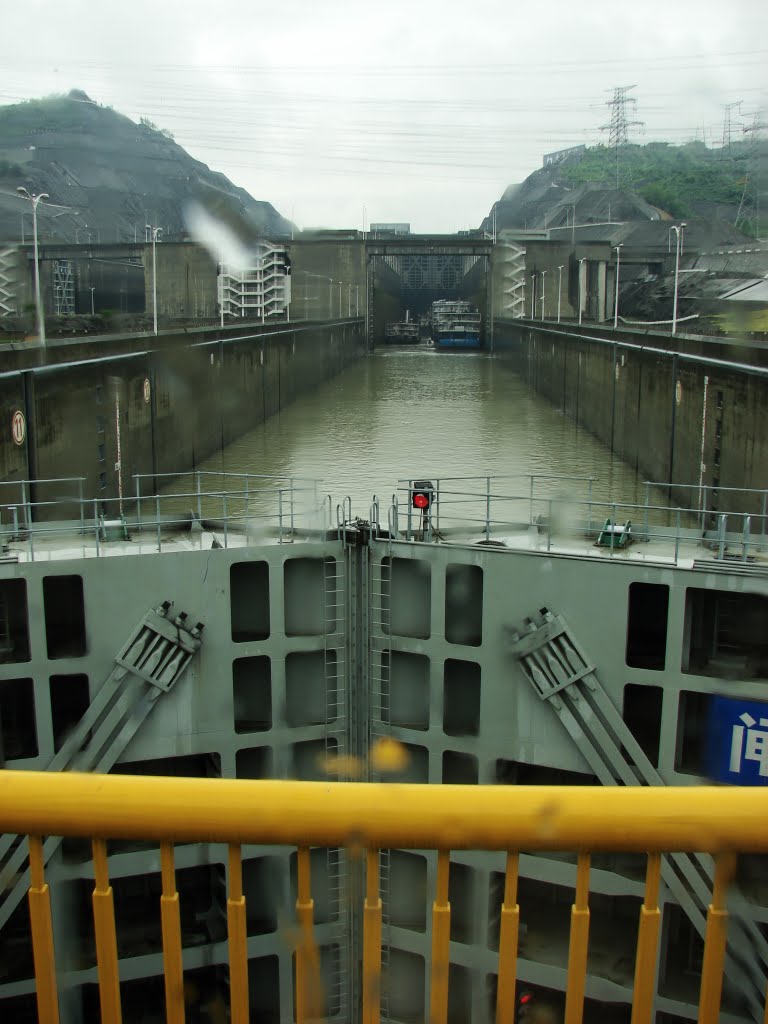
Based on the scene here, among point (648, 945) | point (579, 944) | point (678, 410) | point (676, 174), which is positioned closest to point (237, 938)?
point (579, 944)

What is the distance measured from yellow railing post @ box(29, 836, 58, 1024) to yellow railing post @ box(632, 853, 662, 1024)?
86 centimetres

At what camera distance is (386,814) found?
1.38m

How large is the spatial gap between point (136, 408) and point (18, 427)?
4222 millimetres

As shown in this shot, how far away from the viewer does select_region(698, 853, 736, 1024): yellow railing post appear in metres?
A: 1.40

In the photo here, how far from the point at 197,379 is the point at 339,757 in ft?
36.8

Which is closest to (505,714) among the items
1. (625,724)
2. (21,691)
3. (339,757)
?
(625,724)

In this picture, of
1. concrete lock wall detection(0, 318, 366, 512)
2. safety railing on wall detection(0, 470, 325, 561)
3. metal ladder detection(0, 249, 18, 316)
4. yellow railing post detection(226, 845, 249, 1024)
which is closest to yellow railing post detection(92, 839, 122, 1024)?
yellow railing post detection(226, 845, 249, 1024)

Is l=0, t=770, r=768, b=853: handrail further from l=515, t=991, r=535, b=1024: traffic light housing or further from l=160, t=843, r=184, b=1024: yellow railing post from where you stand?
l=515, t=991, r=535, b=1024: traffic light housing

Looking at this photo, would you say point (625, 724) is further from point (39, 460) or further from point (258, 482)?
point (258, 482)

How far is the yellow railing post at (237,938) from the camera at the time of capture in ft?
4.97

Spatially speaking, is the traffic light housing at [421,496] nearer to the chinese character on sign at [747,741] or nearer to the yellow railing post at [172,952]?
the chinese character on sign at [747,741]

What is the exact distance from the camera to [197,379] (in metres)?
17.1

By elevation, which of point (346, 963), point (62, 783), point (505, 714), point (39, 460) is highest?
point (62, 783)

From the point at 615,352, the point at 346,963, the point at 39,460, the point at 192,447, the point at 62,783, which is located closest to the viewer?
the point at 62,783
